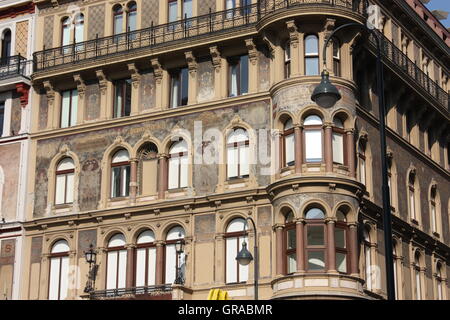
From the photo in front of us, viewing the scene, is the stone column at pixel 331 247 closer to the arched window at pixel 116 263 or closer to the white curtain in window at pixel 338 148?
the white curtain in window at pixel 338 148

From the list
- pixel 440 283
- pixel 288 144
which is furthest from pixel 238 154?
pixel 440 283

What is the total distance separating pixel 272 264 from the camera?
3938 cm

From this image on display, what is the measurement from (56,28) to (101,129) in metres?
6.47

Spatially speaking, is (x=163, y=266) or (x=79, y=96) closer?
(x=163, y=266)

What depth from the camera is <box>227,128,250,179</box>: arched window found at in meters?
41.4

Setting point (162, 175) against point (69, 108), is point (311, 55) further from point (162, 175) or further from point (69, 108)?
point (69, 108)

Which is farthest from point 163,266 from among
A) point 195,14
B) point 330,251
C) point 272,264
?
point 195,14

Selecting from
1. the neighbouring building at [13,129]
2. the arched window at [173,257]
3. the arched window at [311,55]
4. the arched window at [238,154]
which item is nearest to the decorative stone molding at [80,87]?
the neighbouring building at [13,129]

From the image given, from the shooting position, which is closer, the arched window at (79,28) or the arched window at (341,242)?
the arched window at (341,242)

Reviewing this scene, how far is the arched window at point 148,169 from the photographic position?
1711 inches

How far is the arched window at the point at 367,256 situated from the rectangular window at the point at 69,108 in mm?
15024

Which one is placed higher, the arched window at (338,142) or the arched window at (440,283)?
the arched window at (338,142)

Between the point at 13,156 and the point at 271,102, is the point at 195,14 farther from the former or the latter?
the point at 13,156

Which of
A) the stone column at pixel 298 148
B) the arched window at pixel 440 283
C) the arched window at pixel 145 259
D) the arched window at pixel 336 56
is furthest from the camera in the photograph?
the arched window at pixel 440 283
